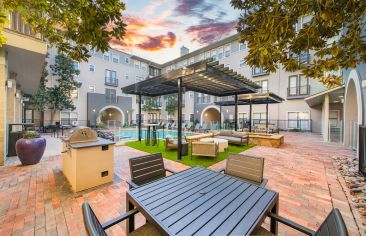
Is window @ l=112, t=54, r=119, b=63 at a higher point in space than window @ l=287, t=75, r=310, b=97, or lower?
higher

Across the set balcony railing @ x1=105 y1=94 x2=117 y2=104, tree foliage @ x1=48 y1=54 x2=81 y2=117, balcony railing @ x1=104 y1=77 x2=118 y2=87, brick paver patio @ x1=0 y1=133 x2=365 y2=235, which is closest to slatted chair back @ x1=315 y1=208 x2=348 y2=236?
brick paver patio @ x1=0 y1=133 x2=365 y2=235

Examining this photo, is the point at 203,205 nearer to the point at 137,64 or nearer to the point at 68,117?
the point at 68,117

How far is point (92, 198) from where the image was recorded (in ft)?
10.2

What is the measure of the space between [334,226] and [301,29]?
2.87m

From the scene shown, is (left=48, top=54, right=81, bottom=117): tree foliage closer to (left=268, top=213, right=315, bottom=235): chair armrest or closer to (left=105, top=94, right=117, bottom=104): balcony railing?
(left=105, top=94, right=117, bottom=104): balcony railing

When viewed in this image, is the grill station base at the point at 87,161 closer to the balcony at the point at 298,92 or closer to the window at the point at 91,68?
the balcony at the point at 298,92

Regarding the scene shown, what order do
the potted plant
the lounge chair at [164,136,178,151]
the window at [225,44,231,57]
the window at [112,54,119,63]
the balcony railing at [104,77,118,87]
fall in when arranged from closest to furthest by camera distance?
the potted plant, the lounge chair at [164,136,178,151], the window at [225,44,231,57], the balcony railing at [104,77,118,87], the window at [112,54,119,63]

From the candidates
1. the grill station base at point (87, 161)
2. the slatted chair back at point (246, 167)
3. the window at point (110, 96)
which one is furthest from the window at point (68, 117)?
the slatted chair back at point (246, 167)

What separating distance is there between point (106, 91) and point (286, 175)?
2368 cm

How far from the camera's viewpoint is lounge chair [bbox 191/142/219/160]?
5487 mm

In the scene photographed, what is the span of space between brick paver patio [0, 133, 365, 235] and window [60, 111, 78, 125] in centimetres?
1622

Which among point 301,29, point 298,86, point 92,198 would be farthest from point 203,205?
point 298,86

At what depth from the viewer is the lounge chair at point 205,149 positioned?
216 inches

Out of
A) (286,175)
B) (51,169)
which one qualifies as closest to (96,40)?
(51,169)
